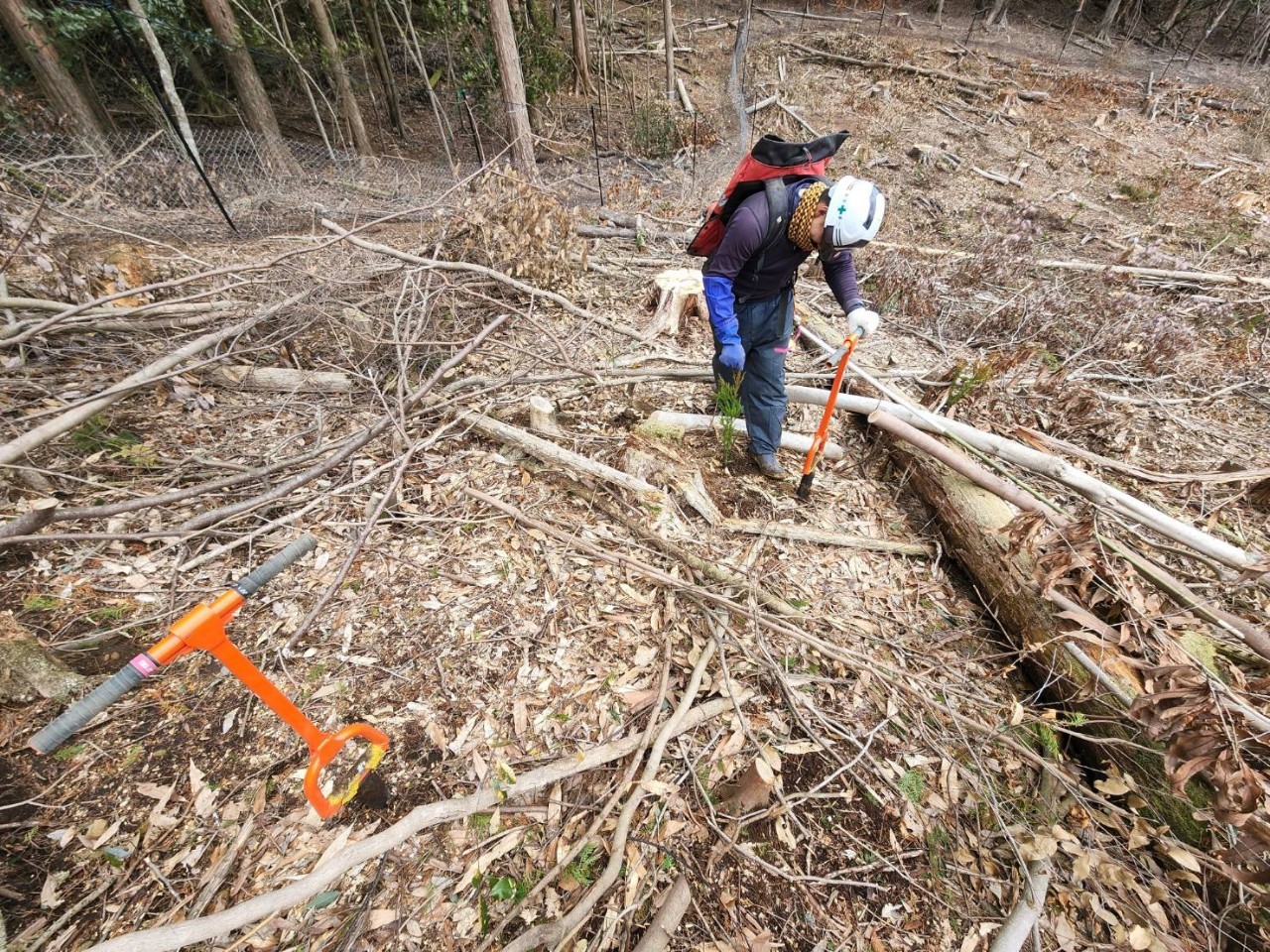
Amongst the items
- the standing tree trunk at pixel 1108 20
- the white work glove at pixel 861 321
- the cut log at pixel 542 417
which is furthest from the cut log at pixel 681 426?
the standing tree trunk at pixel 1108 20

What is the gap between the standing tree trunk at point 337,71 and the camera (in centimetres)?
872

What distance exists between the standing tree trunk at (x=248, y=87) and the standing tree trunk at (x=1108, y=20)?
26430 millimetres

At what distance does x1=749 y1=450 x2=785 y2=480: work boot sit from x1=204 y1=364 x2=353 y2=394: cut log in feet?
9.85

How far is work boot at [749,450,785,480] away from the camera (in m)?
3.64

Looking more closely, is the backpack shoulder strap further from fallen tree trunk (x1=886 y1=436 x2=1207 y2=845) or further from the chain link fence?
the chain link fence

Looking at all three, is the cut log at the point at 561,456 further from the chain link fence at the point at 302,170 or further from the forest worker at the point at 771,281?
the chain link fence at the point at 302,170

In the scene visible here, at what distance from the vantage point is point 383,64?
11164mm

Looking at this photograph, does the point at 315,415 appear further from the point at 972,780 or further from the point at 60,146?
the point at 60,146

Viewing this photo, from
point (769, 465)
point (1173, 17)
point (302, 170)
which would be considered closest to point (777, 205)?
point (769, 465)

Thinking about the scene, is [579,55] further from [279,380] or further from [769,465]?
[769,465]

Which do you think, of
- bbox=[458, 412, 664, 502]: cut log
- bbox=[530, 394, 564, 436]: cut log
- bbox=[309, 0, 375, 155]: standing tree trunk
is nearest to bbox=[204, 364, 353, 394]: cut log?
bbox=[458, 412, 664, 502]: cut log

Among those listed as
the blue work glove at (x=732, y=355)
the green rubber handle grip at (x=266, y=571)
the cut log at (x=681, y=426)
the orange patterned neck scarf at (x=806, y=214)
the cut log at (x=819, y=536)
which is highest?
the orange patterned neck scarf at (x=806, y=214)

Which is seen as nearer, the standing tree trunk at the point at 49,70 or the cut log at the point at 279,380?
the cut log at the point at 279,380

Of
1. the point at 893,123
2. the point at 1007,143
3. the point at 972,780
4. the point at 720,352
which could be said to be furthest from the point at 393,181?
the point at 1007,143
